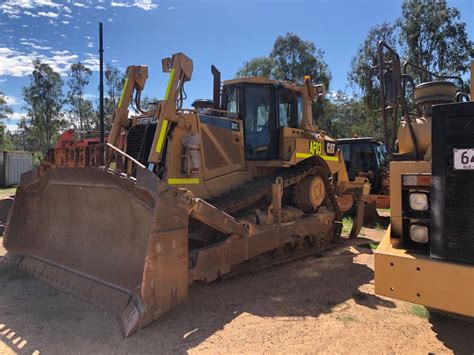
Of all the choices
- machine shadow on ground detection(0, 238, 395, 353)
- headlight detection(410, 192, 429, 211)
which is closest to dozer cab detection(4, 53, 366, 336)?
A: machine shadow on ground detection(0, 238, 395, 353)

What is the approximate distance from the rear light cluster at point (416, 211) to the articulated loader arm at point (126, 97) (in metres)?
4.21

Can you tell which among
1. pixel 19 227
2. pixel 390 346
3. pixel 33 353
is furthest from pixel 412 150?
pixel 19 227

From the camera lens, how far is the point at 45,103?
119 ft

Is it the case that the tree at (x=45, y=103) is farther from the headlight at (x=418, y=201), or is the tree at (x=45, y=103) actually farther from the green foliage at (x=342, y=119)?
the headlight at (x=418, y=201)

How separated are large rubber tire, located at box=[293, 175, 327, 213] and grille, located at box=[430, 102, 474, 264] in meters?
4.23

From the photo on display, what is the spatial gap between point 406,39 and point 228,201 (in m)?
21.6

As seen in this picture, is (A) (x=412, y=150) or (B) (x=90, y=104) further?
(B) (x=90, y=104)

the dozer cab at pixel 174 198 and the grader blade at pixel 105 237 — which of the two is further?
the dozer cab at pixel 174 198

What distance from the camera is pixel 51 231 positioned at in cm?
548

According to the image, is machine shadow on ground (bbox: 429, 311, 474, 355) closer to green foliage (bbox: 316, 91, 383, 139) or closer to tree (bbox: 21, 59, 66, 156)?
green foliage (bbox: 316, 91, 383, 139)

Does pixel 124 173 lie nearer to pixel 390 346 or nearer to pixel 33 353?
pixel 33 353

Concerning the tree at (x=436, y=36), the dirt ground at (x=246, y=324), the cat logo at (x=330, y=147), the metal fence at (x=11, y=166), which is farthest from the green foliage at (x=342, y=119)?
the dirt ground at (x=246, y=324)

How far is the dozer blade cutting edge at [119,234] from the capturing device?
3.86 meters

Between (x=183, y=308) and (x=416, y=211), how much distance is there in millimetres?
2676
